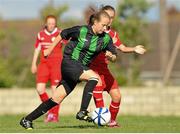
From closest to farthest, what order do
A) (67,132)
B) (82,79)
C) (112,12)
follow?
(67,132)
(82,79)
(112,12)

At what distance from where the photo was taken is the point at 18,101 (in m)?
20.3

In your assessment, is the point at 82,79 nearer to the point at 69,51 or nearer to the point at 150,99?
the point at 69,51

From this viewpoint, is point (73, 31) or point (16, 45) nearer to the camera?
point (73, 31)

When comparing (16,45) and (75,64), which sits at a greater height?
(75,64)

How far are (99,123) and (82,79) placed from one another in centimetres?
77

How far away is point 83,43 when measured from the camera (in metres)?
11.7

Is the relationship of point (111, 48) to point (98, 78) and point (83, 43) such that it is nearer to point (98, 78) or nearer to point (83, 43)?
point (83, 43)

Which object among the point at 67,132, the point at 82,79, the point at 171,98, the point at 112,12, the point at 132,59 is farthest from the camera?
the point at 132,59

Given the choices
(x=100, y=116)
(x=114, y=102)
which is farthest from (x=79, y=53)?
(x=114, y=102)

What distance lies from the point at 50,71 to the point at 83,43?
14.2 ft

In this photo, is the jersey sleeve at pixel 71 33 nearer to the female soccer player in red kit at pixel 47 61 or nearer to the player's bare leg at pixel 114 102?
the player's bare leg at pixel 114 102

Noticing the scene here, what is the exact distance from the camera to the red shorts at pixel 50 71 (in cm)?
1581

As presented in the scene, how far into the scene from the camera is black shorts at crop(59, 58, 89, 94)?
37.8 ft

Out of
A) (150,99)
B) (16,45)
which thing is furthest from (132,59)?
(150,99)
